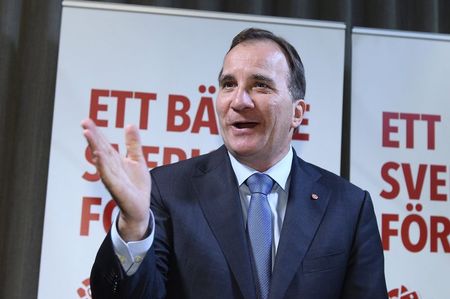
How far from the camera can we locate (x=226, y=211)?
5.28 ft

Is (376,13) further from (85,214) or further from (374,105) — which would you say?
(85,214)

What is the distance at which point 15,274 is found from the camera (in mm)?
2807

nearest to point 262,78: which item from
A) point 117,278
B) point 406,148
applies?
point 117,278

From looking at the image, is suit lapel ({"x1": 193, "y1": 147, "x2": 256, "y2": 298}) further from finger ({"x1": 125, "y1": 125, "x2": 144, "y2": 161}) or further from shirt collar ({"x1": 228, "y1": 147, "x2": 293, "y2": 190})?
finger ({"x1": 125, "y1": 125, "x2": 144, "y2": 161})

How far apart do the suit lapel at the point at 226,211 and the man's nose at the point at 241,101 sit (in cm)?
15

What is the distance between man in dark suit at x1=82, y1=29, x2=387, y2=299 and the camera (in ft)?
4.81

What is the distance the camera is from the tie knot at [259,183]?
5.57 ft

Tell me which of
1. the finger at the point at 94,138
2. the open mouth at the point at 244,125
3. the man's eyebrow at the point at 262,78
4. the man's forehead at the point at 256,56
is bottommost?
the finger at the point at 94,138

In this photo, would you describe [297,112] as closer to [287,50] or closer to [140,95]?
[287,50]

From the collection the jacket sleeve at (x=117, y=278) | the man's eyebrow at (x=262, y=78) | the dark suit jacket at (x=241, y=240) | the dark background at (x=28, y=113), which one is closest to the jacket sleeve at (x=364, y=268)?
the dark suit jacket at (x=241, y=240)

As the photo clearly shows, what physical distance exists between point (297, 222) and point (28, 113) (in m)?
1.69

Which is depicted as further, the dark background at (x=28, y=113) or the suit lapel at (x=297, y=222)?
the dark background at (x=28, y=113)

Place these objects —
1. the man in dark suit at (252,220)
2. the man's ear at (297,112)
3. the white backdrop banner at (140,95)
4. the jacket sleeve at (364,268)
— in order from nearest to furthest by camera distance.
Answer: the man in dark suit at (252,220), the jacket sleeve at (364,268), the man's ear at (297,112), the white backdrop banner at (140,95)

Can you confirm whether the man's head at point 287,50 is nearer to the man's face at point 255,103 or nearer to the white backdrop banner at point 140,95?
the man's face at point 255,103
